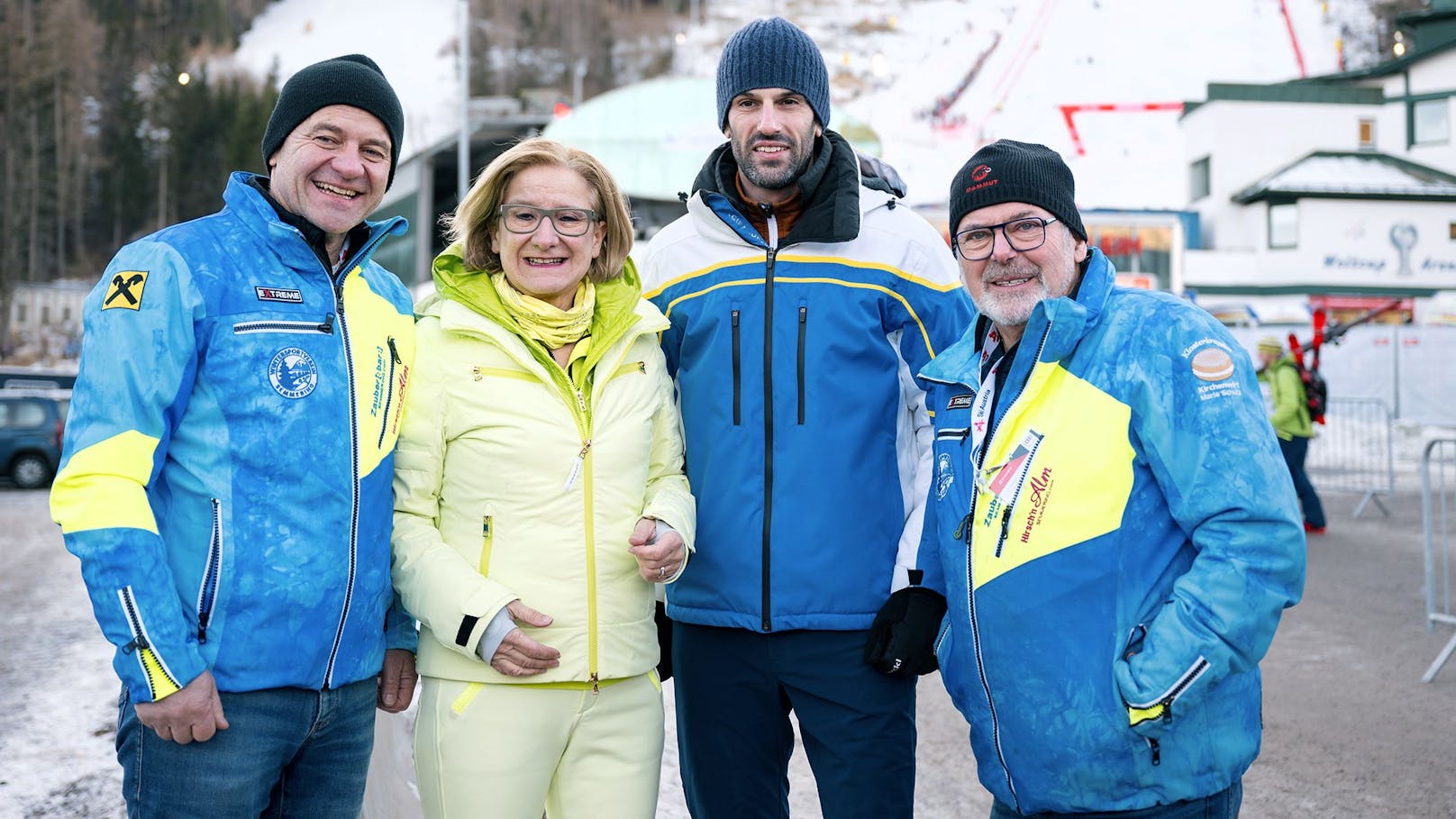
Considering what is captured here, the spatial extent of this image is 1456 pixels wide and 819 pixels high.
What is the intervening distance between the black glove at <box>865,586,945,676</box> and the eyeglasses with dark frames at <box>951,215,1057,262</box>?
2.92ft

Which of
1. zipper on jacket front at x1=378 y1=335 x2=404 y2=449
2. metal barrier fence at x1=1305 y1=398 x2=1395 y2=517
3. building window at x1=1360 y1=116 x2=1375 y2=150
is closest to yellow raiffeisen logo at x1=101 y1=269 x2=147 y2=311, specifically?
zipper on jacket front at x1=378 y1=335 x2=404 y2=449

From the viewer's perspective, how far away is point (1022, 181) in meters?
2.50

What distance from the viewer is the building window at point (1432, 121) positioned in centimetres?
3869

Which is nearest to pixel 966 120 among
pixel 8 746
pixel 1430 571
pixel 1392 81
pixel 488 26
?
pixel 1392 81

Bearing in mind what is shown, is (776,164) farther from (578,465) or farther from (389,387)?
(389,387)

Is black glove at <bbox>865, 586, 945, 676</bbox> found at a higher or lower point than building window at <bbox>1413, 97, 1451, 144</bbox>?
lower

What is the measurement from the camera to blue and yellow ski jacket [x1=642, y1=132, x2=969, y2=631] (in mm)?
2908

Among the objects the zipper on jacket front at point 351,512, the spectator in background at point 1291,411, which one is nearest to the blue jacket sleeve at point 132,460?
the zipper on jacket front at point 351,512

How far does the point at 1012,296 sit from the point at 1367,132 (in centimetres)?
4503

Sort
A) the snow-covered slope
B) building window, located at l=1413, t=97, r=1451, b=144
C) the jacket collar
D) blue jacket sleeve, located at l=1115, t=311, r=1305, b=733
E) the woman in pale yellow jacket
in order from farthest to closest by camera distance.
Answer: the snow-covered slope < building window, located at l=1413, t=97, r=1451, b=144 < the jacket collar < the woman in pale yellow jacket < blue jacket sleeve, located at l=1115, t=311, r=1305, b=733

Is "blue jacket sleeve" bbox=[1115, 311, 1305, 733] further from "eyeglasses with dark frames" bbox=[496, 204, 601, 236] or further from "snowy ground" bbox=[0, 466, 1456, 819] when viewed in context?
"snowy ground" bbox=[0, 466, 1456, 819]

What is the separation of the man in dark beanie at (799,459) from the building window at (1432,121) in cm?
4458

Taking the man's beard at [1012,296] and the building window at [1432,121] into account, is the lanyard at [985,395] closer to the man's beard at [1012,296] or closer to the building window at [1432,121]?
the man's beard at [1012,296]

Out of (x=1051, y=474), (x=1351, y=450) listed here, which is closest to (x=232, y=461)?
(x=1051, y=474)
